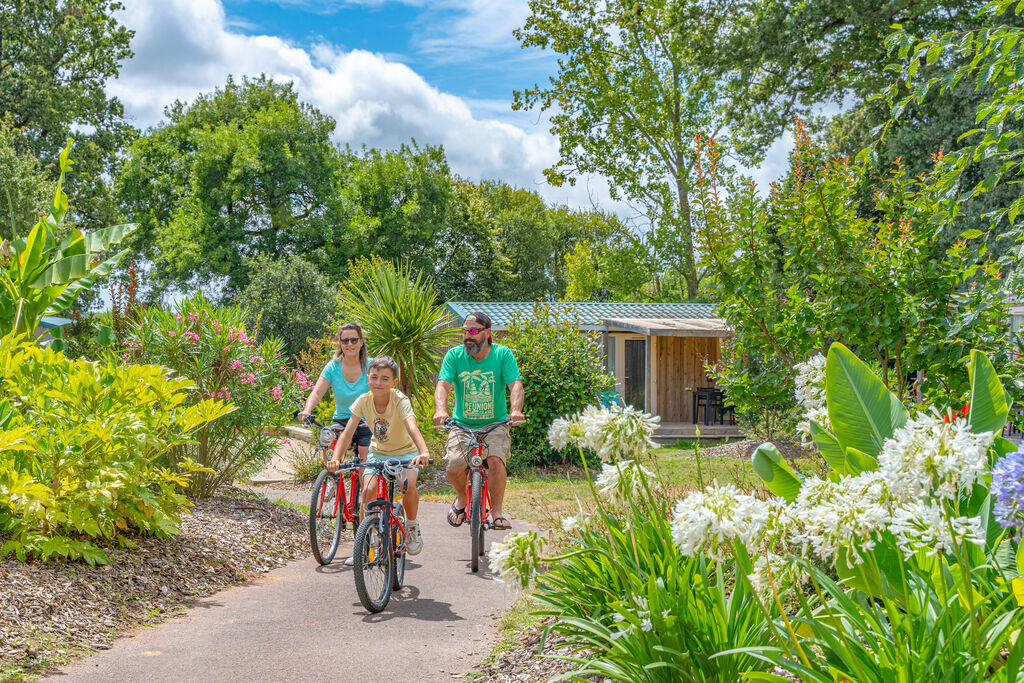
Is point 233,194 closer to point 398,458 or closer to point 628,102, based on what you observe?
point 628,102

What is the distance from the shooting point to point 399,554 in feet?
19.9

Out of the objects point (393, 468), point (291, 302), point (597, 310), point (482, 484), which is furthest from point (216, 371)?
point (291, 302)

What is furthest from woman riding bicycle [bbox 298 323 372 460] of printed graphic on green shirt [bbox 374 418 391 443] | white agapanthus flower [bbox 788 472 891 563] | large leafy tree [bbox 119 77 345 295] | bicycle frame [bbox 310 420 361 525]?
large leafy tree [bbox 119 77 345 295]

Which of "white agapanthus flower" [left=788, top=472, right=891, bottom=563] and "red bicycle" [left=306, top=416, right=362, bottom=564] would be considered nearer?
"white agapanthus flower" [left=788, top=472, right=891, bottom=563]

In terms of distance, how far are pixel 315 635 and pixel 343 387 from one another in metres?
2.87

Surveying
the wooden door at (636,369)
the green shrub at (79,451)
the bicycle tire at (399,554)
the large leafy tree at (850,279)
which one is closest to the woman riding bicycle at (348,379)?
the green shrub at (79,451)

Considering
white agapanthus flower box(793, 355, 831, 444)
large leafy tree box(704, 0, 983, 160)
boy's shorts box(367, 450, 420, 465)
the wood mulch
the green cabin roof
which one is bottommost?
the wood mulch

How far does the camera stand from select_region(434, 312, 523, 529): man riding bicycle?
7035 mm

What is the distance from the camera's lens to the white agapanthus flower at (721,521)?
2080 mm

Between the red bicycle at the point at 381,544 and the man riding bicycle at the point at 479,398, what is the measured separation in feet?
3.35

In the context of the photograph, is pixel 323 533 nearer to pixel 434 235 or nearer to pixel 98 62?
pixel 98 62

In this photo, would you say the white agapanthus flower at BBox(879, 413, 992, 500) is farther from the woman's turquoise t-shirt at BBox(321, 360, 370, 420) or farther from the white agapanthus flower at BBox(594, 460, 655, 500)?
the woman's turquoise t-shirt at BBox(321, 360, 370, 420)

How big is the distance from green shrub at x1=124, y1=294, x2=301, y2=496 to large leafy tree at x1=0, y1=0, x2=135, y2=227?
2118 centimetres

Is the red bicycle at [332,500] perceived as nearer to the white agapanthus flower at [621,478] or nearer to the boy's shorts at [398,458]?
the boy's shorts at [398,458]
